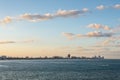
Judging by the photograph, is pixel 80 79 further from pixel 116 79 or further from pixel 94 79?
pixel 116 79

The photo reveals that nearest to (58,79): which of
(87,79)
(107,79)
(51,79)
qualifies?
(51,79)

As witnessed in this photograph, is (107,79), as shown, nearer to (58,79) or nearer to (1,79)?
(58,79)

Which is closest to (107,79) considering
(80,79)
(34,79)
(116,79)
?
(116,79)

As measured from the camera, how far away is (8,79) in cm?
9612

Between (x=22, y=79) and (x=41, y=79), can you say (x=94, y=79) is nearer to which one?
(x=41, y=79)

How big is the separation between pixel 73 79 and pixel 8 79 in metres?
21.7

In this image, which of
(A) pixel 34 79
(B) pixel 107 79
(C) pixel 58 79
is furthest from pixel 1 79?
(B) pixel 107 79

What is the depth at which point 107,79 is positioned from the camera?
95.9 metres

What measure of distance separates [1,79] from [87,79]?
93.9 feet

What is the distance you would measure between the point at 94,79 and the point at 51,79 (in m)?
14.3

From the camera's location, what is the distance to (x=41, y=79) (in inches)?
3720

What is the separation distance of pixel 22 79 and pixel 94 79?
23.9 m

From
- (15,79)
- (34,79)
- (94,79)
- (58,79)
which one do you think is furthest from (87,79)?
(15,79)

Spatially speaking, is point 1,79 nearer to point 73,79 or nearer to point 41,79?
point 41,79
